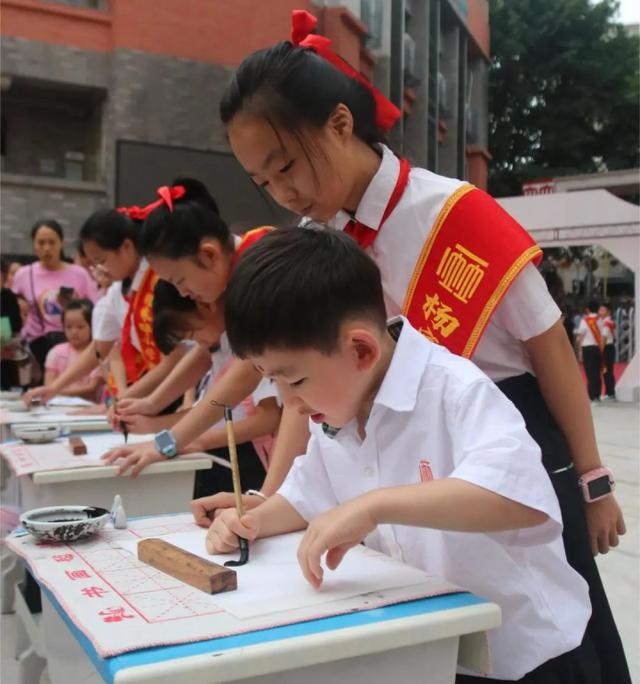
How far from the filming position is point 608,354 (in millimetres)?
8594

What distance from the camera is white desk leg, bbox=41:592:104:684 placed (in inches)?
31.9

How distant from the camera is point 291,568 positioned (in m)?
0.84

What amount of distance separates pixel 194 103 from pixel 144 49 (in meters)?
0.64

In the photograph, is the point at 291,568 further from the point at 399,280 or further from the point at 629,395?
the point at 629,395

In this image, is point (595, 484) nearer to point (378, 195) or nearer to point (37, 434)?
point (378, 195)

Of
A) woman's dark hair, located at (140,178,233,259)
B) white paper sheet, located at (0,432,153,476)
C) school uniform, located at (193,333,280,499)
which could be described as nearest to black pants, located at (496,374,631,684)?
school uniform, located at (193,333,280,499)

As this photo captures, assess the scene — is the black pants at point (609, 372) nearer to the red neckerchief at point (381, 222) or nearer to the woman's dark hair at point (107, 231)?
the woman's dark hair at point (107, 231)

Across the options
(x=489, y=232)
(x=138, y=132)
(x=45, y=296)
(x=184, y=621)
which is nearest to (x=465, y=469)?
(x=184, y=621)

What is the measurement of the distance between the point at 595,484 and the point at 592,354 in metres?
7.29

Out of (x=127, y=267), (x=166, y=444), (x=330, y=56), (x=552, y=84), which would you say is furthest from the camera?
(x=552, y=84)

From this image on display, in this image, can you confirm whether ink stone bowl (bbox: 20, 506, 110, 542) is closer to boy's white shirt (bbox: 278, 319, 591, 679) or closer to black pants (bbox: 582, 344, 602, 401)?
boy's white shirt (bbox: 278, 319, 591, 679)

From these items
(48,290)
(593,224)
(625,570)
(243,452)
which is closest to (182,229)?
(243,452)

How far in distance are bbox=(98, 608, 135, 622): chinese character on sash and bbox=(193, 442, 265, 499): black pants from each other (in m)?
1.06

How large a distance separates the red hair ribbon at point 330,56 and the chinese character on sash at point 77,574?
0.75 metres
